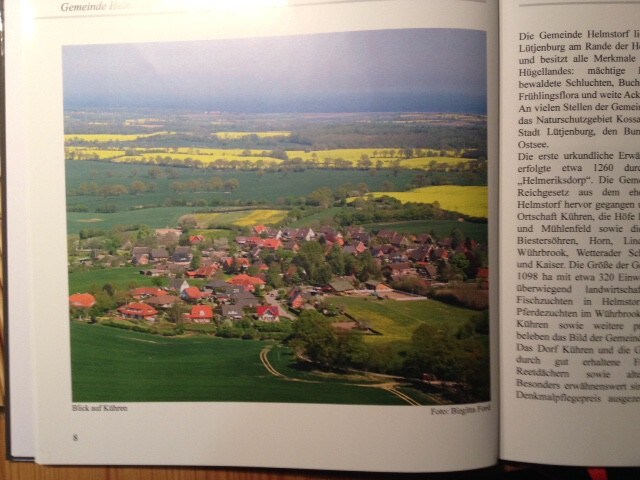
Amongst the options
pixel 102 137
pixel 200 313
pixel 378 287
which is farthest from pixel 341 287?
Answer: pixel 102 137

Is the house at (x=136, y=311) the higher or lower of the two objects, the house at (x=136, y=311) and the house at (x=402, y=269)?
the lower

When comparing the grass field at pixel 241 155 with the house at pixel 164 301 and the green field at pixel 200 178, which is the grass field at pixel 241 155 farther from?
the house at pixel 164 301

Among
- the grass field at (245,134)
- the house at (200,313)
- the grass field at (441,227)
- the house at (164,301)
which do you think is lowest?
the house at (200,313)

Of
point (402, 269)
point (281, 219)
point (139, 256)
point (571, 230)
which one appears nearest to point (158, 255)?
point (139, 256)

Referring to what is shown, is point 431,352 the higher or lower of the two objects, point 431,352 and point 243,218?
the lower

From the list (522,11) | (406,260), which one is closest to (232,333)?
(406,260)

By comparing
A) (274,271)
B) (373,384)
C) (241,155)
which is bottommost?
(373,384)

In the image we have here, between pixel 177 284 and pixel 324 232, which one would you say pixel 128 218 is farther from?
pixel 324 232

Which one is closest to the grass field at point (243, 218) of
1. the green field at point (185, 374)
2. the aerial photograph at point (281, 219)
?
the aerial photograph at point (281, 219)
